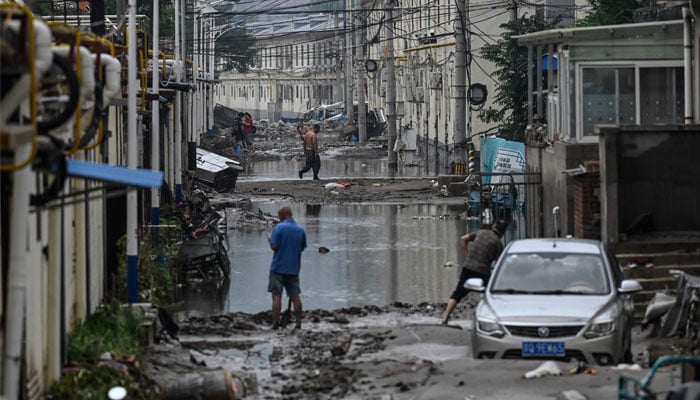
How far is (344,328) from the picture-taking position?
17.9 m

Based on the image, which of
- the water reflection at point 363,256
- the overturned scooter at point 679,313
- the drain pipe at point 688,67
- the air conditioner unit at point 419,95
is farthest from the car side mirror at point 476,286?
the air conditioner unit at point 419,95

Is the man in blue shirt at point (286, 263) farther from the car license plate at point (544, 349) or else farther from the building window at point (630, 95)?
the building window at point (630, 95)

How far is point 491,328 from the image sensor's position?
1377cm

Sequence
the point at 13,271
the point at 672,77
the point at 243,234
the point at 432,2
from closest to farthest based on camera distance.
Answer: the point at 13,271 → the point at 672,77 → the point at 243,234 → the point at 432,2

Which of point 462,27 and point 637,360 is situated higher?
point 462,27

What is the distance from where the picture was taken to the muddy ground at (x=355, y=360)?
12375mm

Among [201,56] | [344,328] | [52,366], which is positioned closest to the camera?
[52,366]

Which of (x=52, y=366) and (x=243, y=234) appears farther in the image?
(x=243, y=234)

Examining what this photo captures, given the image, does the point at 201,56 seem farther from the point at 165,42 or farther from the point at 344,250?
the point at 344,250

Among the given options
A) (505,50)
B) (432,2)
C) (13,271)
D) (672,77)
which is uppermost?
(432,2)

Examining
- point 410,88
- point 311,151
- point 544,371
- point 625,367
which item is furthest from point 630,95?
point 410,88

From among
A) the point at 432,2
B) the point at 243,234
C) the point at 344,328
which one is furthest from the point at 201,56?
the point at 344,328

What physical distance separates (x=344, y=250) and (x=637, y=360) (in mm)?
12482

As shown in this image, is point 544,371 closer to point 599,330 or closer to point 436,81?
point 599,330
